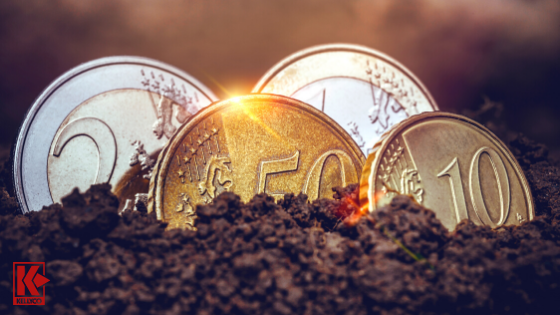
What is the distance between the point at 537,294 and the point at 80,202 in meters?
2.00

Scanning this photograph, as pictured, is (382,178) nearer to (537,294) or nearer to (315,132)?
(315,132)

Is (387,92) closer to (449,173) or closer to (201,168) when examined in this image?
(449,173)

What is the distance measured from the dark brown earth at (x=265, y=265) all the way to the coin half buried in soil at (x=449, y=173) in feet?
0.76

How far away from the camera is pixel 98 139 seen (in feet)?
8.30

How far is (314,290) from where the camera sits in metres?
1.27

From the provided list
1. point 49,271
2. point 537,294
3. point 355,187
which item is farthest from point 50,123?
point 537,294

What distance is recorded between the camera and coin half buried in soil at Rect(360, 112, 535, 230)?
1782mm

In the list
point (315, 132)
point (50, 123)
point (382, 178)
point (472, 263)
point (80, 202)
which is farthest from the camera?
point (50, 123)

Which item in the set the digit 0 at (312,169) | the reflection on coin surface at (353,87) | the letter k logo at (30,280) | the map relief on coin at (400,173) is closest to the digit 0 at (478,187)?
the map relief on coin at (400,173)

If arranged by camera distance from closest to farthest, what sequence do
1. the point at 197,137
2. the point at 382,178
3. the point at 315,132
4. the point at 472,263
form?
1. the point at 472,263
2. the point at 382,178
3. the point at 197,137
4. the point at 315,132

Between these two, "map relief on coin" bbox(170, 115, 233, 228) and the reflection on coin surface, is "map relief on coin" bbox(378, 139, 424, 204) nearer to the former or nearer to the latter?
"map relief on coin" bbox(170, 115, 233, 228)

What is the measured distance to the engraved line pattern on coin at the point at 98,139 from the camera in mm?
2424

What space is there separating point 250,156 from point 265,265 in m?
0.84

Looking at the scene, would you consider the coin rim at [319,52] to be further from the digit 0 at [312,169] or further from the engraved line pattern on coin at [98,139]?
the engraved line pattern on coin at [98,139]
